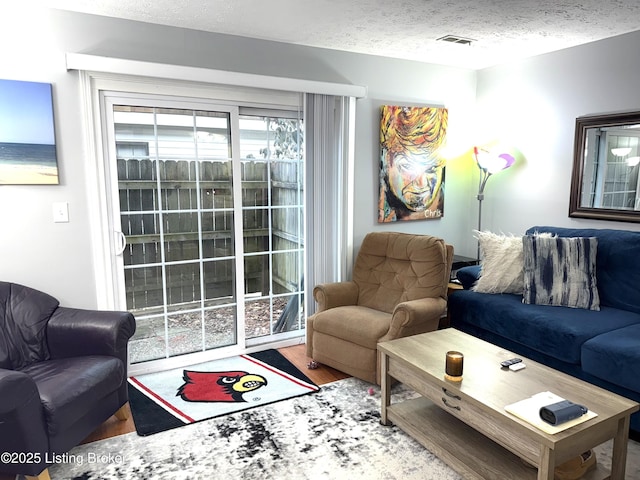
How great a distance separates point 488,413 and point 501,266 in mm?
1725

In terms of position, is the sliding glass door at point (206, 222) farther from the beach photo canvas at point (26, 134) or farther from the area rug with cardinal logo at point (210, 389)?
the beach photo canvas at point (26, 134)

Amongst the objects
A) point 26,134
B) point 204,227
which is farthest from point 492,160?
point 26,134

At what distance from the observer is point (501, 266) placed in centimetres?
333

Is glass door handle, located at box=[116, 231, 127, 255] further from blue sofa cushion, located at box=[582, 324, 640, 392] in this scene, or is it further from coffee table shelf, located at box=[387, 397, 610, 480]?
blue sofa cushion, located at box=[582, 324, 640, 392]

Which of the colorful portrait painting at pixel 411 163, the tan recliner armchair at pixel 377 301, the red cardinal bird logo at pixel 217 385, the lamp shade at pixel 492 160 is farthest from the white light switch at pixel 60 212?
the lamp shade at pixel 492 160

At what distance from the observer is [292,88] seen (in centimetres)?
334

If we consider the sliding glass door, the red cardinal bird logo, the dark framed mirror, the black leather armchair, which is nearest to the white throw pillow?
the dark framed mirror

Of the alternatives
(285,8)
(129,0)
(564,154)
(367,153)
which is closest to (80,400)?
(129,0)

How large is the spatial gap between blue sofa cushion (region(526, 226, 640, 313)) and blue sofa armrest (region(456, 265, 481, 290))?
823 millimetres

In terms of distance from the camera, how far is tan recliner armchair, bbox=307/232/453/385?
114 inches

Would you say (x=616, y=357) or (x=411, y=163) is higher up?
(x=411, y=163)

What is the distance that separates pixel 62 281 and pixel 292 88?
6.86ft

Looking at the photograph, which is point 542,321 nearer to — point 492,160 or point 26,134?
point 492,160

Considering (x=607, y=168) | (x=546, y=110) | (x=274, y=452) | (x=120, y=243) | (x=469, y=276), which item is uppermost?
(x=546, y=110)
